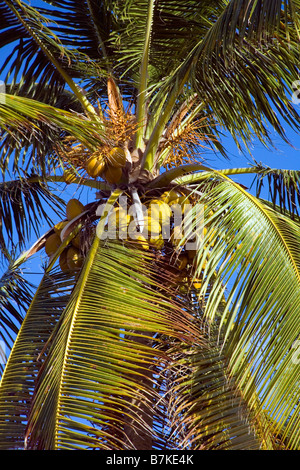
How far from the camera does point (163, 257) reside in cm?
445

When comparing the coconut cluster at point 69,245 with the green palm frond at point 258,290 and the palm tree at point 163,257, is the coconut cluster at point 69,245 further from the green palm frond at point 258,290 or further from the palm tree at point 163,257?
the green palm frond at point 258,290

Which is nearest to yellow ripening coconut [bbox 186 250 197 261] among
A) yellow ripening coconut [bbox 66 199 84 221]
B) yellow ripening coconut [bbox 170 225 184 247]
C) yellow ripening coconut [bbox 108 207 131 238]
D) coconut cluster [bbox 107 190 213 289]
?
coconut cluster [bbox 107 190 213 289]

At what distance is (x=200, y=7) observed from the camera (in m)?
5.49

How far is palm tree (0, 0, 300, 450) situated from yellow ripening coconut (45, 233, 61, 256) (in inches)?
0.5

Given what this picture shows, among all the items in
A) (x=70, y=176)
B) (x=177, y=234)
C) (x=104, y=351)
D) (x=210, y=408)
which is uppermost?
(x=70, y=176)

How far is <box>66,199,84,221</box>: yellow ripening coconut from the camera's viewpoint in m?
4.87

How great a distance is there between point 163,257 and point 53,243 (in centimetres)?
103

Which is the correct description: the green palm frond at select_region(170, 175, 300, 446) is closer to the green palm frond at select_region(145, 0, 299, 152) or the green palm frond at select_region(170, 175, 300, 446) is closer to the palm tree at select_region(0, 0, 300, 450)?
the palm tree at select_region(0, 0, 300, 450)

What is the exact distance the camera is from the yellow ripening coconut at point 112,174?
471 cm

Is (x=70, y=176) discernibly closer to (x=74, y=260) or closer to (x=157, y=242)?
(x=74, y=260)

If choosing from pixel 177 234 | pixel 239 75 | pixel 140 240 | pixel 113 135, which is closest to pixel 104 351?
pixel 140 240

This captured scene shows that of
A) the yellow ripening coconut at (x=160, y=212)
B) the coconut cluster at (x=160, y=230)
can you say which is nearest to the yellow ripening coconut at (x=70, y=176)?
the coconut cluster at (x=160, y=230)
